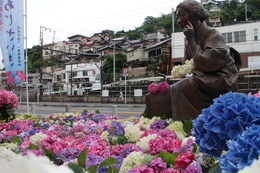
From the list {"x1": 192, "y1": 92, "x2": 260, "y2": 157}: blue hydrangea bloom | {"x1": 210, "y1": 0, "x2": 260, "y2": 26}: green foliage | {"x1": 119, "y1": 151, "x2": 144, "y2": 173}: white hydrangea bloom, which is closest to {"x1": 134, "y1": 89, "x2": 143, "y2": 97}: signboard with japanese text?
{"x1": 119, "y1": 151, "x2": 144, "y2": 173}: white hydrangea bloom

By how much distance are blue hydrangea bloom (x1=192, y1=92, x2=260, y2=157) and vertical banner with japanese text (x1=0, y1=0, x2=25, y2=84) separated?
26.2 ft

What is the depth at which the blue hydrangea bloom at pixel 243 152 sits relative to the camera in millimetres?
1050

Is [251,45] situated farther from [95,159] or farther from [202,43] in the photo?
[95,159]

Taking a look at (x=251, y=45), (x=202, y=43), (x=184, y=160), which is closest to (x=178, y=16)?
(x=202, y=43)

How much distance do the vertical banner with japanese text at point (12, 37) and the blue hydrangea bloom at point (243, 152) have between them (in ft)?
27.8

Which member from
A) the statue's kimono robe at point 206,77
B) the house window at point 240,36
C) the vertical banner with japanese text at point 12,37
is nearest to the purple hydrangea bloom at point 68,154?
the statue's kimono robe at point 206,77

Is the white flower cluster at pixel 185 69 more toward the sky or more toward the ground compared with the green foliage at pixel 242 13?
more toward the ground

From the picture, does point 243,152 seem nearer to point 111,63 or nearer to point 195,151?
point 195,151

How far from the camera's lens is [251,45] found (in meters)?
25.2

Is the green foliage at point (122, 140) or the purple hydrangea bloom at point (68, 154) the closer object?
the purple hydrangea bloom at point (68, 154)

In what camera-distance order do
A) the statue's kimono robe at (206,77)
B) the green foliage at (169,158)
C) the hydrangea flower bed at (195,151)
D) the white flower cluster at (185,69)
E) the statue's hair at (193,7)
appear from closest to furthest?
1. the hydrangea flower bed at (195,151)
2. the green foliage at (169,158)
3. the statue's kimono robe at (206,77)
4. the statue's hair at (193,7)
5. the white flower cluster at (185,69)

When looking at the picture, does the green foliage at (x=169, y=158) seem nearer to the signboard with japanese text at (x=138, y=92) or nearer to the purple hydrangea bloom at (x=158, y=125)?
the purple hydrangea bloom at (x=158, y=125)

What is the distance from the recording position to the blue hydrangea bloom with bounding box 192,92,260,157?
4.85 ft

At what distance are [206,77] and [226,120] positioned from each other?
2593mm
